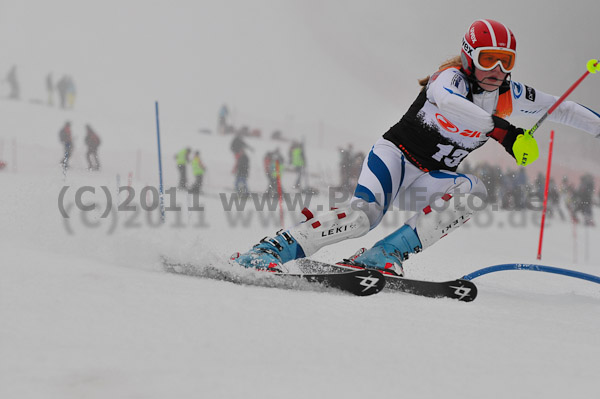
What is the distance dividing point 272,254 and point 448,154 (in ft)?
3.70

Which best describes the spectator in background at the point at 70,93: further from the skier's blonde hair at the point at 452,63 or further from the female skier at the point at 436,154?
the skier's blonde hair at the point at 452,63

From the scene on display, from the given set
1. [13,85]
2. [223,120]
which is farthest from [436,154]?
[13,85]

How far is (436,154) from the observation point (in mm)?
2951

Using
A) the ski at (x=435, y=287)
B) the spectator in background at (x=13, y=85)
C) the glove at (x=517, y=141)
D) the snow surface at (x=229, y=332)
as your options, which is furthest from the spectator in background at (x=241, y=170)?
the spectator in background at (x=13, y=85)

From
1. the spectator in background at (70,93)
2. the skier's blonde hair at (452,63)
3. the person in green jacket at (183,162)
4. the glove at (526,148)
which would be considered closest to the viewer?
the glove at (526,148)

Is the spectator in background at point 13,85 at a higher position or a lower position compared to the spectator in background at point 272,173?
higher

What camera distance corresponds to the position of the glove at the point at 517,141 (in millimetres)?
2428

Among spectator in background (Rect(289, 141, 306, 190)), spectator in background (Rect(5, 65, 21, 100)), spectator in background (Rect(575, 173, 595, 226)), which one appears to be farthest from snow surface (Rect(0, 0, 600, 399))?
spectator in background (Rect(5, 65, 21, 100))

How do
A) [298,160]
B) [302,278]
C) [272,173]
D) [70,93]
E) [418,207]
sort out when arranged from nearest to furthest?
[302,278] → [418,207] → [272,173] → [298,160] → [70,93]

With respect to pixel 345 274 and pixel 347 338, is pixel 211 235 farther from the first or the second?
pixel 347 338

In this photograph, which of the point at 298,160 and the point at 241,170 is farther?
the point at 298,160

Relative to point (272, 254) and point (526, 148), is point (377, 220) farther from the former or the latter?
point (526, 148)

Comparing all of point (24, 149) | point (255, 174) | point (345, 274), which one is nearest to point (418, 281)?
point (345, 274)

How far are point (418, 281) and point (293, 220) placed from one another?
229 inches
